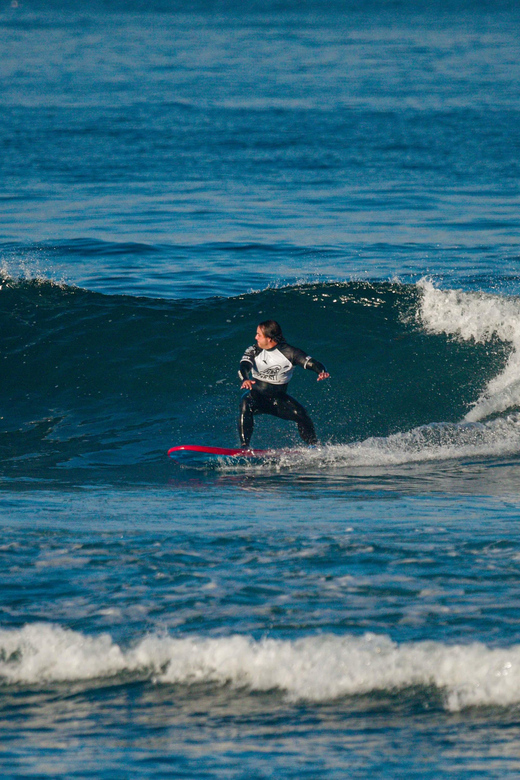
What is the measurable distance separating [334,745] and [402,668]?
752 mm

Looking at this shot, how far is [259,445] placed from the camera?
12.0 m

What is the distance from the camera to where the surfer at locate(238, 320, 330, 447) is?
1107 centimetres

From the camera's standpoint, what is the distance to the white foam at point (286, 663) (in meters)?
5.45

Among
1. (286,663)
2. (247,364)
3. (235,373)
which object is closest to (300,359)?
(247,364)

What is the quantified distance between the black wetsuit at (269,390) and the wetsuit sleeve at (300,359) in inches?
0.5

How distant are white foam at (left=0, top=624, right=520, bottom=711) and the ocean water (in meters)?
0.01

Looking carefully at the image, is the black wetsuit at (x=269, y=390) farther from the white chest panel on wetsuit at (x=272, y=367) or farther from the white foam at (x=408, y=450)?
the white foam at (x=408, y=450)

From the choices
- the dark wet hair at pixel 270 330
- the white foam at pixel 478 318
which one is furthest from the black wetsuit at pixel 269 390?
the white foam at pixel 478 318

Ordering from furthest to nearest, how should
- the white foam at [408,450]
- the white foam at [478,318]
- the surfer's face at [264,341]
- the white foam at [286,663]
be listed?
1. the white foam at [478,318]
2. the surfer's face at [264,341]
3. the white foam at [408,450]
4. the white foam at [286,663]

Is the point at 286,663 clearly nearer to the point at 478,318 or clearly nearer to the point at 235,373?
the point at 235,373

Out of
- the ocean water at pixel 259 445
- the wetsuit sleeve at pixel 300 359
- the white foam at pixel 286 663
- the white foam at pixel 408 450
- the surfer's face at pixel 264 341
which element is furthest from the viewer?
the surfer's face at pixel 264 341

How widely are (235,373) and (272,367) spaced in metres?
3.56

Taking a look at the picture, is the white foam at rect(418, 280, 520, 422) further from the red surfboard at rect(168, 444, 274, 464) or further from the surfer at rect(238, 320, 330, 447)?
the red surfboard at rect(168, 444, 274, 464)

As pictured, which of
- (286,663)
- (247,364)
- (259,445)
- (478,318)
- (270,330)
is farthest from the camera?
(478,318)
